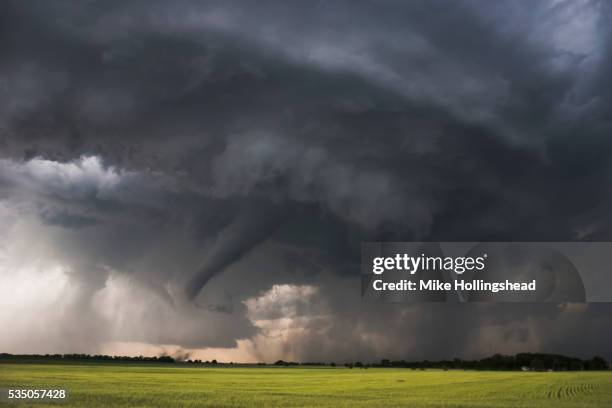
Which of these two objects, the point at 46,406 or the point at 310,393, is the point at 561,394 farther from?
the point at 46,406

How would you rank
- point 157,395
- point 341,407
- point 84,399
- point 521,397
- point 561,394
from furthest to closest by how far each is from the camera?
1. point 561,394
2. point 521,397
3. point 157,395
4. point 84,399
5. point 341,407

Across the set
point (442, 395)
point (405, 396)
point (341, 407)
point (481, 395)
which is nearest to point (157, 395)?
point (341, 407)

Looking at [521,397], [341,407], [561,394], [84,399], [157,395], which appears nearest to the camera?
[341,407]

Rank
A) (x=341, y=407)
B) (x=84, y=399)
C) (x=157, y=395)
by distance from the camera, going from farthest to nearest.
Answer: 1. (x=157, y=395)
2. (x=84, y=399)
3. (x=341, y=407)

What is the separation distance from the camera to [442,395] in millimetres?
61469

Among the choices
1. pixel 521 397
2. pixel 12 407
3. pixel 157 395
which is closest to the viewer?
pixel 12 407

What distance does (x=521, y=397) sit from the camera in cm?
6094

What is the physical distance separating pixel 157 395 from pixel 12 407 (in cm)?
1616

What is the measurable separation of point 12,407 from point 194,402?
545 inches

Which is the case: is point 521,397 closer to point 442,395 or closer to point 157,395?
point 442,395

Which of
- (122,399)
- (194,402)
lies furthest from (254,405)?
(122,399)

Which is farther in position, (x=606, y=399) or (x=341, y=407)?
(x=606, y=399)

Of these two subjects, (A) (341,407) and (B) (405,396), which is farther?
(B) (405,396)

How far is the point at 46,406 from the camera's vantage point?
42875 mm
